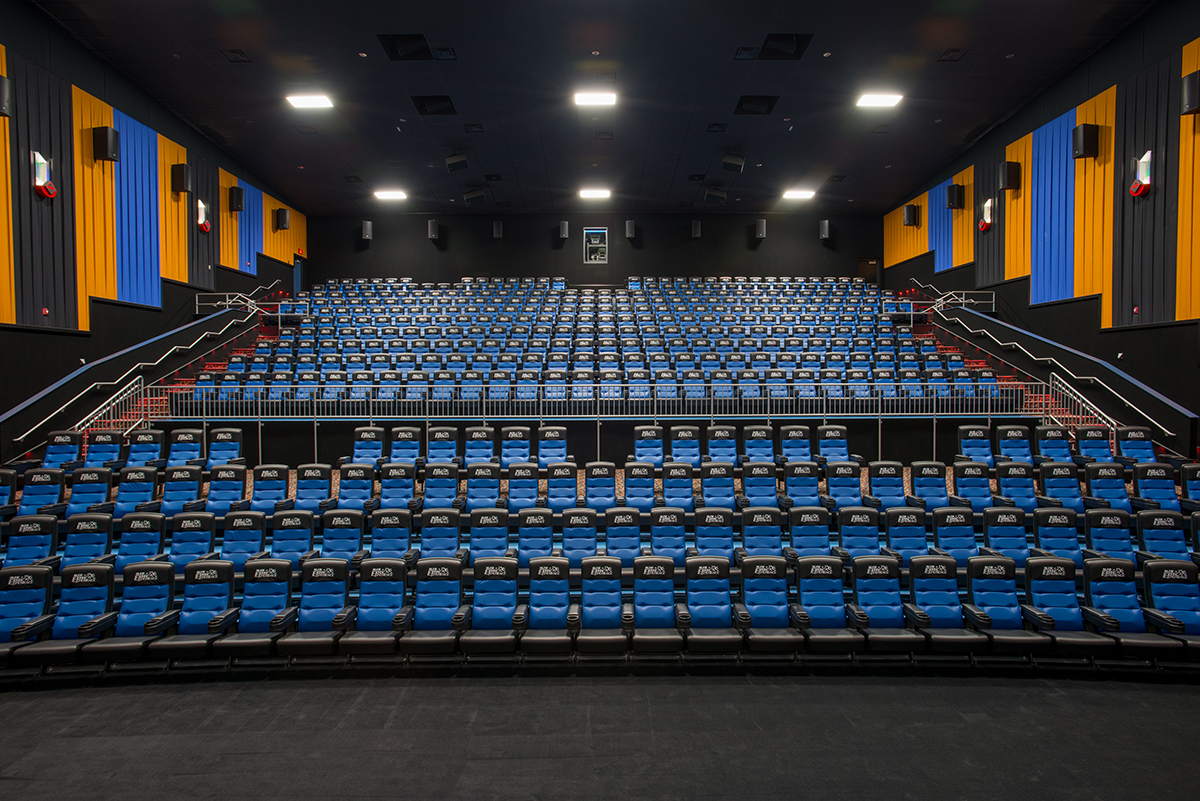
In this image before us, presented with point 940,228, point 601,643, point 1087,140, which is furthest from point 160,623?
point 940,228

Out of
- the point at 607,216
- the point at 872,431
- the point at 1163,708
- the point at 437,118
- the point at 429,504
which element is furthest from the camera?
the point at 607,216

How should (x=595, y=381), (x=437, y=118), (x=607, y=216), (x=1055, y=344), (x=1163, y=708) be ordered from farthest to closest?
(x=607, y=216)
(x=437, y=118)
(x=1055, y=344)
(x=595, y=381)
(x=1163, y=708)

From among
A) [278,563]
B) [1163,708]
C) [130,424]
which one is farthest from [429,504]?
[1163,708]

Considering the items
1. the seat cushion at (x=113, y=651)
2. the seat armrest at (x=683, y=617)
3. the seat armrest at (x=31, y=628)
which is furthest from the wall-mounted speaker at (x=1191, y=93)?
the seat armrest at (x=31, y=628)

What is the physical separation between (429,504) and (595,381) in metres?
4.04

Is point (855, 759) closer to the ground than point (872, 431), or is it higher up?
closer to the ground

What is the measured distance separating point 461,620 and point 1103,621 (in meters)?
5.46

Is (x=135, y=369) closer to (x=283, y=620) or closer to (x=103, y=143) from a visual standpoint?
(x=103, y=143)

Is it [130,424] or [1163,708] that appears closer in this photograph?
[1163,708]

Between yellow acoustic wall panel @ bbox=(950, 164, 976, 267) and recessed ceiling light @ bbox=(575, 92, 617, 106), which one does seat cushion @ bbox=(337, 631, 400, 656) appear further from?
yellow acoustic wall panel @ bbox=(950, 164, 976, 267)

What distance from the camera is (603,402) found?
9.70 m

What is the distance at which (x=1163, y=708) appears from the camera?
4406mm

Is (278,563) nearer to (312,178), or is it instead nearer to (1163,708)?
(1163,708)

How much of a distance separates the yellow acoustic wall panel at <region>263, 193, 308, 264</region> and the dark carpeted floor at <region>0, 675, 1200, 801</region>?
1665 centimetres
